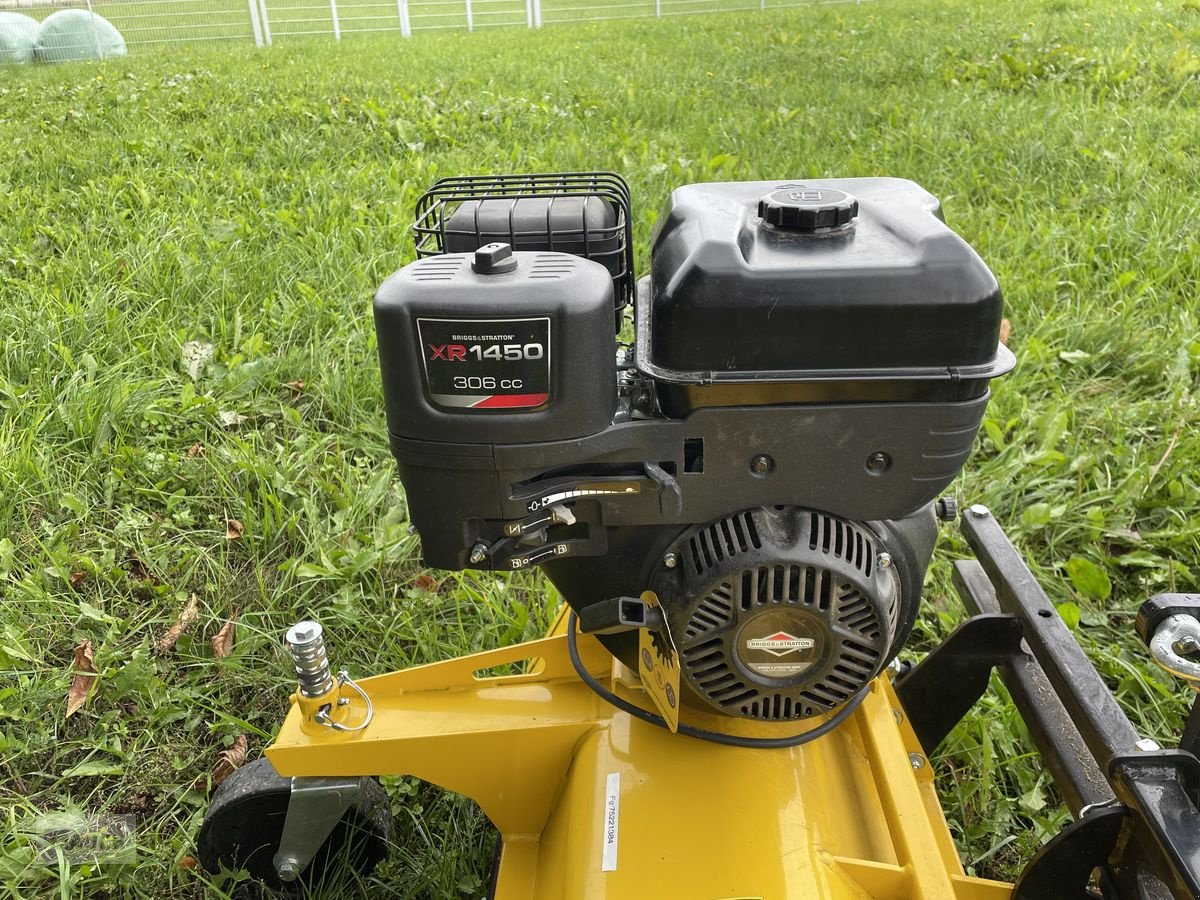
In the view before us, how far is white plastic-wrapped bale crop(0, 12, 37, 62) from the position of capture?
9.59 metres

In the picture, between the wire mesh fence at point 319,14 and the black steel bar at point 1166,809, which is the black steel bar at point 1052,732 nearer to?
the black steel bar at point 1166,809

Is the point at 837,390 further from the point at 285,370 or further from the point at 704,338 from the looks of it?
the point at 285,370

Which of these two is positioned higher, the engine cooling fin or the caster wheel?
the engine cooling fin

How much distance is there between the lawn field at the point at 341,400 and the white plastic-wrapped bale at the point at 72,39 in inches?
208

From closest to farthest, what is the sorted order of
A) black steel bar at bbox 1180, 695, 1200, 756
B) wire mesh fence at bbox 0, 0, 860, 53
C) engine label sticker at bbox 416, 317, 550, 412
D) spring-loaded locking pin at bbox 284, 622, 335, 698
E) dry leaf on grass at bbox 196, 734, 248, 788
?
engine label sticker at bbox 416, 317, 550, 412
black steel bar at bbox 1180, 695, 1200, 756
spring-loaded locking pin at bbox 284, 622, 335, 698
dry leaf on grass at bbox 196, 734, 248, 788
wire mesh fence at bbox 0, 0, 860, 53

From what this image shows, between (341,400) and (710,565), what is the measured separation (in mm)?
1752

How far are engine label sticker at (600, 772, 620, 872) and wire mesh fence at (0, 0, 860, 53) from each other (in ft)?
39.9

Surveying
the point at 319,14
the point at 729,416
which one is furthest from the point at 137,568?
the point at 319,14

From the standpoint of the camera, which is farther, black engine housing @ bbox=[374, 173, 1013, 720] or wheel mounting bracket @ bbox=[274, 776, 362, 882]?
wheel mounting bracket @ bbox=[274, 776, 362, 882]

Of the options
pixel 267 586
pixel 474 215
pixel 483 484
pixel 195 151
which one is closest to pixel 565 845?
pixel 483 484

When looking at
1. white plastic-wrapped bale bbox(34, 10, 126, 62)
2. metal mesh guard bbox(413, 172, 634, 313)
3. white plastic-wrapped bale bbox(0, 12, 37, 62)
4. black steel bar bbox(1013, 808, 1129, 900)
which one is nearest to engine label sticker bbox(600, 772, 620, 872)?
black steel bar bbox(1013, 808, 1129, 900)

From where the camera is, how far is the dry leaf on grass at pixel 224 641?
200 cm

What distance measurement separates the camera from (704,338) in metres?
1.05

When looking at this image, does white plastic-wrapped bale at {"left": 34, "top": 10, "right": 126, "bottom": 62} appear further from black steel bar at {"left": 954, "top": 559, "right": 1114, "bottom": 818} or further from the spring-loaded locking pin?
black steel bar at {"left": 954, "top": 559, "right": 1114, "bottom": 818}
